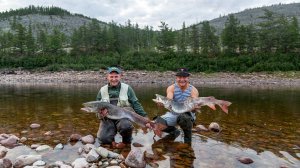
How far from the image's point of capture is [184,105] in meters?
7.99

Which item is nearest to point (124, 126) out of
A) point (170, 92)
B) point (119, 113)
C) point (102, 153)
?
point (119, 113)

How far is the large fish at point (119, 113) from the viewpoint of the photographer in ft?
25.6

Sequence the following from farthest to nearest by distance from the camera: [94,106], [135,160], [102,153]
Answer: [94,106], [102,153], [135,160]

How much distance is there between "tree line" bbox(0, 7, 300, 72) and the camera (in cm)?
5650

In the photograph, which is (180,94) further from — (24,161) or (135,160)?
(24,161)

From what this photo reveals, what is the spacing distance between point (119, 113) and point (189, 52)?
62.2 metres

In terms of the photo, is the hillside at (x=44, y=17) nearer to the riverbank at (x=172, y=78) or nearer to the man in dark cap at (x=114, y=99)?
the riverbank at (x=172, y=78)

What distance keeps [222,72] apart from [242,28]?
1906 centimetres

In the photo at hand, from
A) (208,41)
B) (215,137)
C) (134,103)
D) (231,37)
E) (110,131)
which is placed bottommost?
(215,137)

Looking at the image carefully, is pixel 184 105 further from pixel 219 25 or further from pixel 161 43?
pixel 219 25

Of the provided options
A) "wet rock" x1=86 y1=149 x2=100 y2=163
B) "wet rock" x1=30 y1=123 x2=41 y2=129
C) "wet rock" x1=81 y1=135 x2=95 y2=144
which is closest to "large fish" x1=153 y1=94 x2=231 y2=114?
"wet rock" x1=86 y1=149 x2=100 y2=163

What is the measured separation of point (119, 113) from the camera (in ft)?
26.3

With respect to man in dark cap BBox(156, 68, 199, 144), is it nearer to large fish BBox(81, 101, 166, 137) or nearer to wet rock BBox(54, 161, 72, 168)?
large fish BBox(81, 101, 166, 137)

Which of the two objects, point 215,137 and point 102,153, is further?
point 215,137
